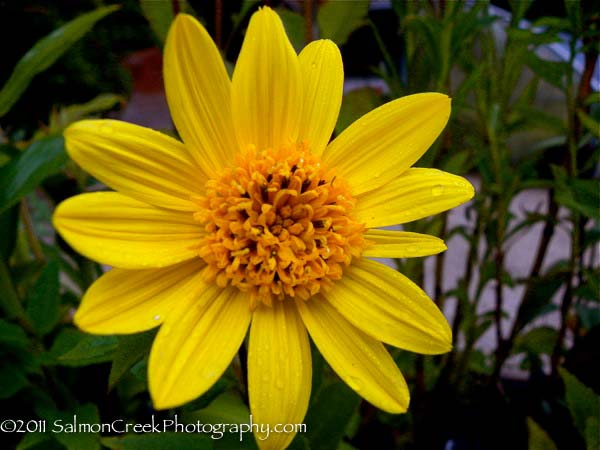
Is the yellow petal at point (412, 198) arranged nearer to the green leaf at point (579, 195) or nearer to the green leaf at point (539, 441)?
the green leaf at point (579, 195)

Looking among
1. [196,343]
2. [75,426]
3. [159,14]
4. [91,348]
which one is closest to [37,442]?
[75,426]

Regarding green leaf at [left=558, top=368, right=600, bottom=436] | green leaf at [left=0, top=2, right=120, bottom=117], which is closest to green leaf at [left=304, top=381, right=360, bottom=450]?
green leaf at [left=558, top=368, right=600, bottom=436]

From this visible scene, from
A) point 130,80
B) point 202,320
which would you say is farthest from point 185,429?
point 130,80

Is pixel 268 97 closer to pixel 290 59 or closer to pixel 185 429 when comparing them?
pixel 290 59

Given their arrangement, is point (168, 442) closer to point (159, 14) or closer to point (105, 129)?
point (105, 129)

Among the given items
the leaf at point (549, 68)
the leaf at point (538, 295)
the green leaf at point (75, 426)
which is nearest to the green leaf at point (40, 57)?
the green leaf at point (75, 426)

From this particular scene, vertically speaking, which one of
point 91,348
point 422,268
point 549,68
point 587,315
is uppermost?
point 549,68
